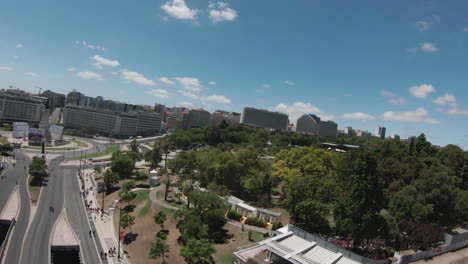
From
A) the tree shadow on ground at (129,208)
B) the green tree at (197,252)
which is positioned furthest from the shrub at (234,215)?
the tree shadow on ground at (129,208)

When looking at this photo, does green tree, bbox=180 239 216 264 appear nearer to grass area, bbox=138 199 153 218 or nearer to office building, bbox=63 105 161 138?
grass area, bbox=138 199 153 218

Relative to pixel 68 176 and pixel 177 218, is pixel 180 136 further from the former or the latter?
pixel 177 218

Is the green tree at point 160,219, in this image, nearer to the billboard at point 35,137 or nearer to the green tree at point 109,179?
the green tree at point 109,179

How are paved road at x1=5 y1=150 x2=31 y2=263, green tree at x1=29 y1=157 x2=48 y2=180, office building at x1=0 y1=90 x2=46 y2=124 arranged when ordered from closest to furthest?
paved road at x1=5 y1=150 x2=31 y2=263, green tree at x1=29 y1=157 x2=48 y2=180, office building at x1=0 y1=90 x2=46 y2=124

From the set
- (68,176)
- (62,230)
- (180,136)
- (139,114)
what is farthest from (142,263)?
(139,114)

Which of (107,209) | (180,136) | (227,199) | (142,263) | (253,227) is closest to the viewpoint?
(142,263)

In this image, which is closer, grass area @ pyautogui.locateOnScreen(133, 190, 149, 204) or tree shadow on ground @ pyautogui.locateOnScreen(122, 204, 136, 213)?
tree shadow on ground @ pyautogui.locateOnScreen(122, 204, 136, 213)

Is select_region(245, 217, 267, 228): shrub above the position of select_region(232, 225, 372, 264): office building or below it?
below

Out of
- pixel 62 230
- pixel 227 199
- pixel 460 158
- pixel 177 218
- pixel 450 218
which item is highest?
pixel 460 158

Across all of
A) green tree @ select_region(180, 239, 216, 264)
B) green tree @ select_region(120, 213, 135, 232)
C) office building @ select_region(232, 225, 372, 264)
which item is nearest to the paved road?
green tree @ select_region(120, 213, 135, 232)
